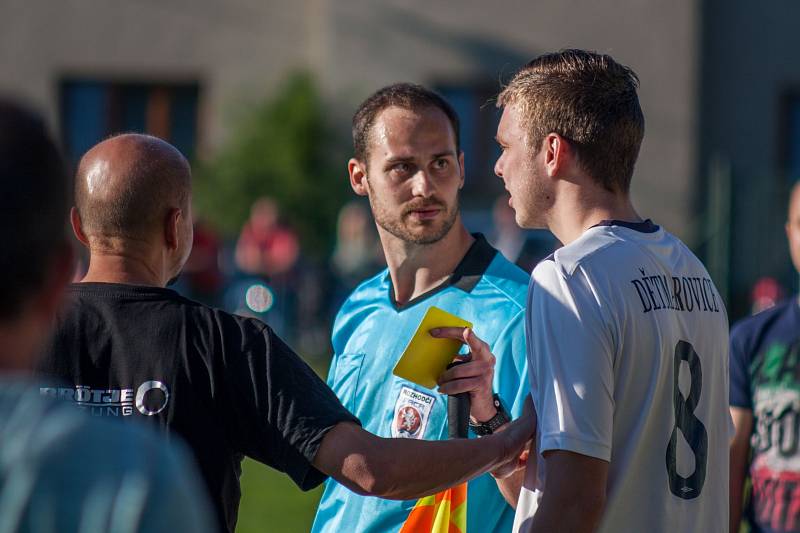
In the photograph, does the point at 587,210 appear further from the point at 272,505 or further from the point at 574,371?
the point at 272,505

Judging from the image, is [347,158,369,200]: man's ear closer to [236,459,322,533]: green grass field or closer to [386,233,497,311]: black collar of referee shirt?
[386,233,497,311]: black collar of referee shirt

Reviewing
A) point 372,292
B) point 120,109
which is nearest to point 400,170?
point 372,292

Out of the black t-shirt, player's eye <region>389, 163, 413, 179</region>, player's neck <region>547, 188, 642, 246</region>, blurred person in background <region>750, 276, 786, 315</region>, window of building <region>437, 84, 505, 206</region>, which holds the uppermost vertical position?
window of building <region>437, 84, 505, 206</region>

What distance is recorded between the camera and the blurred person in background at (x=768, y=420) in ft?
13.7

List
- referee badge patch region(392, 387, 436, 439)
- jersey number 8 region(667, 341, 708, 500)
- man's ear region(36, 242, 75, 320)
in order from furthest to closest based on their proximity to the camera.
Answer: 1. referee badge patch region(392, 387, 436, 439)
2. jersey number 8 region(667, 341, 708, 500)
3. man's ear region(36, 242, 75, 320)

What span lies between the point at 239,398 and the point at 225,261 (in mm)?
15751

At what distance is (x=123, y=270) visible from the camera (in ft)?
9.12

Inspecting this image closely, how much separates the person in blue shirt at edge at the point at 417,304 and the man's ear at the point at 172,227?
73 centimetres

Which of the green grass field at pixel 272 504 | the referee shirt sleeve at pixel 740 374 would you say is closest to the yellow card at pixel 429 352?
the referee shirt sleeve at pixel 740 374

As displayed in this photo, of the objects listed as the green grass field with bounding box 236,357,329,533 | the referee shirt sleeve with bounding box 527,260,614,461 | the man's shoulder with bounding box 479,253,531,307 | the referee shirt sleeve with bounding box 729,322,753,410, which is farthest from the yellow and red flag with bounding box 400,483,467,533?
the green grass field with bounding box 236,357,329,533

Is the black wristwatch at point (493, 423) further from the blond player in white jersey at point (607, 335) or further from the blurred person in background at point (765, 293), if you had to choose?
the blurred person in background at point (765, 293)

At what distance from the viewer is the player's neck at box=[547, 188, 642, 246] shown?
2699 mm

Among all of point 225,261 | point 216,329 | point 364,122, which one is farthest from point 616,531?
point 225,261

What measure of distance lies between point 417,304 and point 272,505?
15.3ft
